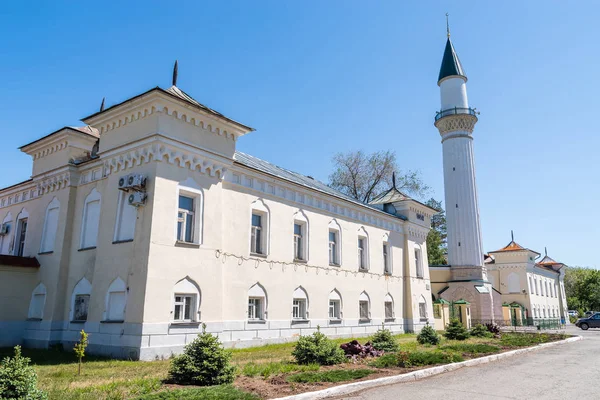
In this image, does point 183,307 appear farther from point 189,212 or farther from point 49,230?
point 49,230

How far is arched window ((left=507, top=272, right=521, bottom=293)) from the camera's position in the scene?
4806cm

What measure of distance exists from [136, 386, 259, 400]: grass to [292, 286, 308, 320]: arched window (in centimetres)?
1158

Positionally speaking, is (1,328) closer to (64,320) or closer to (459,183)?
(64,320)

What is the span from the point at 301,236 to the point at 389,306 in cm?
884

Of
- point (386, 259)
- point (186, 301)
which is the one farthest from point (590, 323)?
point (186, 301)

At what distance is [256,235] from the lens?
18.3 m

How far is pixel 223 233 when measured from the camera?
1630 centimetres

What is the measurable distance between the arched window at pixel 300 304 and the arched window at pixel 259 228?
2.64 meters

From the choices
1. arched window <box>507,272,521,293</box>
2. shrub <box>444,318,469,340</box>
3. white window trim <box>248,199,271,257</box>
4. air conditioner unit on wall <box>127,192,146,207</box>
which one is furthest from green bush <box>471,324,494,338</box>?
arched window <box>507,272,521,293</box>

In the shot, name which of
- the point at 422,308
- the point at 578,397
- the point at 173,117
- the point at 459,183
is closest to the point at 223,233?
the point at 173,117

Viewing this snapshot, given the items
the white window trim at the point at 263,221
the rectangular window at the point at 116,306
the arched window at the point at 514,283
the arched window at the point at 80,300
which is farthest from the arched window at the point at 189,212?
Result: the arched window at the point at 514,283

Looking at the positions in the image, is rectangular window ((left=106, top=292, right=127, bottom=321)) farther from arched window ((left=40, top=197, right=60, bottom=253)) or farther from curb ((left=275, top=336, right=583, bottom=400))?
curb ((left=275, top=336, right=583, bottom=400))

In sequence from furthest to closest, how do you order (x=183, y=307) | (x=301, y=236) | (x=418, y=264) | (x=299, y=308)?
(x=418, y=264) → (x=301, y=236) → (x=299, y=308) → (x=183, y=307)

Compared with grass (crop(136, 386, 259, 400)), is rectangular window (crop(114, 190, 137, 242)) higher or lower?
higher
